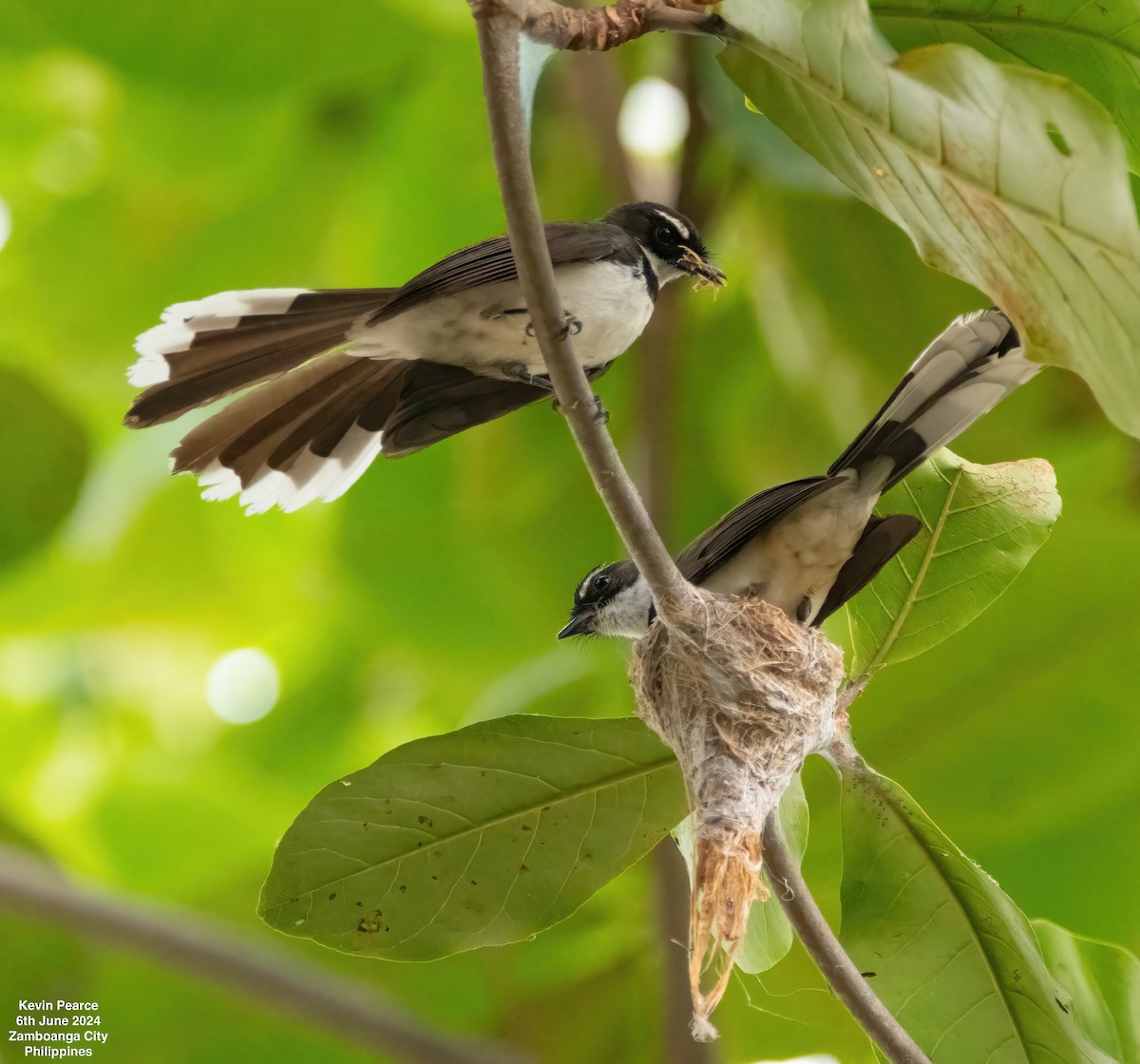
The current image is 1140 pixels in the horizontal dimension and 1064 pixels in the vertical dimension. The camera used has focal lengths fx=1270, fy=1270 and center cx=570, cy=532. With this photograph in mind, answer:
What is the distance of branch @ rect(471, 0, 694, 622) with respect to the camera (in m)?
1.33

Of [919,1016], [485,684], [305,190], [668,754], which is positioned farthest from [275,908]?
[305,190]

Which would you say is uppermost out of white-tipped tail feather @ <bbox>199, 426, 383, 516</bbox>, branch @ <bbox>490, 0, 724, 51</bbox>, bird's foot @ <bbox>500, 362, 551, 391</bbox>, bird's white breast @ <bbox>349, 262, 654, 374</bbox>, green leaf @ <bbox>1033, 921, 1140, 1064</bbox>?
bird's white breast @ <bbox>349, 262, 654, 374</bbox>

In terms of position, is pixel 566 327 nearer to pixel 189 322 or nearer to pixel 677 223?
pixel 189 322

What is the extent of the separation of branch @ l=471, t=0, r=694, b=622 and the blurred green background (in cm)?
166

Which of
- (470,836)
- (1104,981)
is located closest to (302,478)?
(470,836)

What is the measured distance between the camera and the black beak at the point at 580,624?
364cm

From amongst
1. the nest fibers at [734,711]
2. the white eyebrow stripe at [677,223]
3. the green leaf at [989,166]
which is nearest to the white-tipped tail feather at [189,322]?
the white eyebrow stripe at [677,223]

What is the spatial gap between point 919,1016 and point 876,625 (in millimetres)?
753

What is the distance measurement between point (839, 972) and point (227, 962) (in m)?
1.41

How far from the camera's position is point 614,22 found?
1.60 metres

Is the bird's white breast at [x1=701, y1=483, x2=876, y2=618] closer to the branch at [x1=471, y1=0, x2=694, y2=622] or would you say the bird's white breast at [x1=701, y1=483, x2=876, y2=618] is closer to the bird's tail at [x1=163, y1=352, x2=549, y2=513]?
the bird's tail at [x1=163, y1=352, x2=549, y2=513]

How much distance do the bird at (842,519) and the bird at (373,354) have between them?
1.71 feet

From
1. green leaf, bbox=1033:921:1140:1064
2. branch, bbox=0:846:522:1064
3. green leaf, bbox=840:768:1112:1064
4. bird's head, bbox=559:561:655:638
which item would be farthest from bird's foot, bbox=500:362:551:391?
green leaf, bbox=1033:921:1140:1064

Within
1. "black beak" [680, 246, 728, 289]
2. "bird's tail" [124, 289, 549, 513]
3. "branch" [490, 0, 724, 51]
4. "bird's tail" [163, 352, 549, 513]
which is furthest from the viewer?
"black beak" [680, 246, 728, 289]
